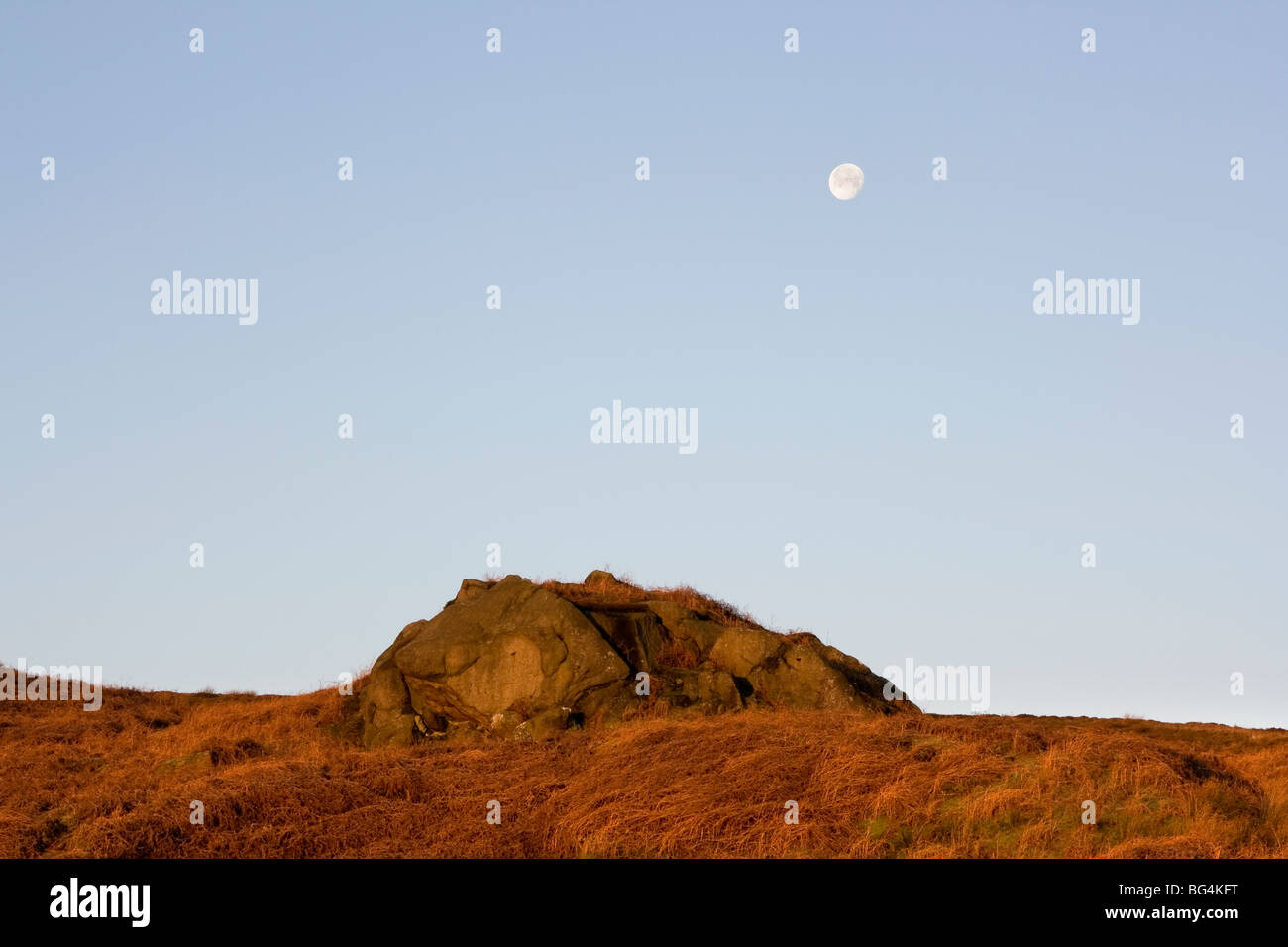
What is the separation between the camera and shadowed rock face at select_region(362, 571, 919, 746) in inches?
1153

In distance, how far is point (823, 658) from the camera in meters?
31.2

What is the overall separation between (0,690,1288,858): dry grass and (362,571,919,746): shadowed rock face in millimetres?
1614

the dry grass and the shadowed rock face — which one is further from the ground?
the shadowed rock face

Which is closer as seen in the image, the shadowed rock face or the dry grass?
the dry grass

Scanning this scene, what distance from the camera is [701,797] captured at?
21.2 metres

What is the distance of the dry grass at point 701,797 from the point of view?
66.1 ft

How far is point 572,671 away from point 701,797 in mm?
8638

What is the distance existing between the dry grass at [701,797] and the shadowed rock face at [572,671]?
1.61 meters
